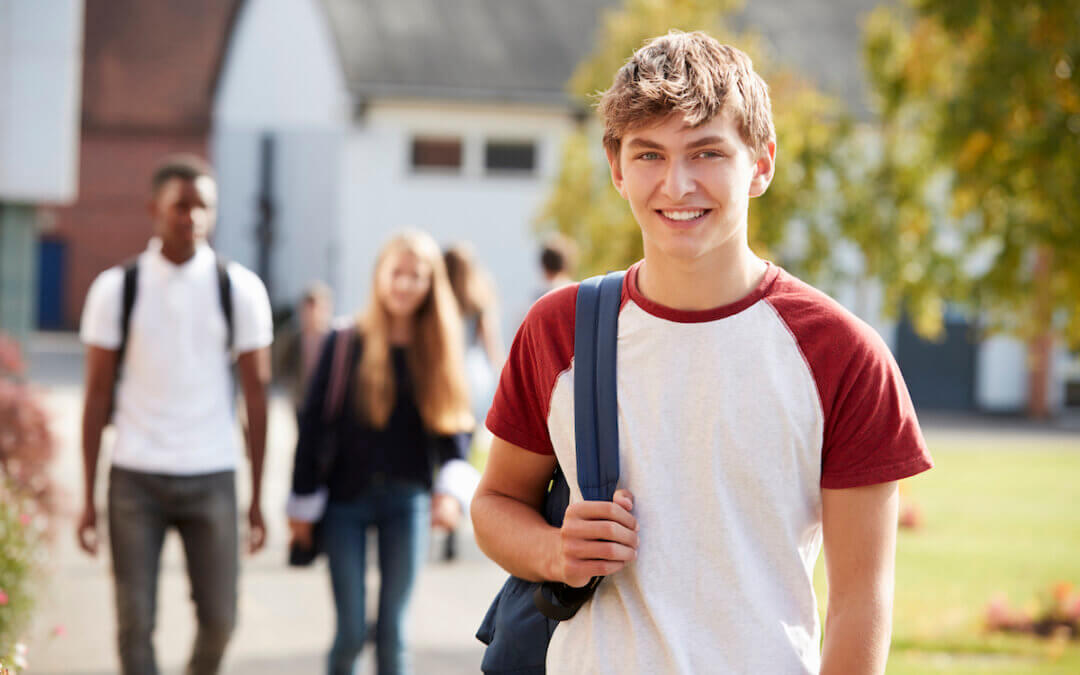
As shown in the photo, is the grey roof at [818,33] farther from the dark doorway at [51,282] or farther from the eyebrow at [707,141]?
the eyebrow at [707,141]

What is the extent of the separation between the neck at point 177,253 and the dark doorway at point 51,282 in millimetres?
38468

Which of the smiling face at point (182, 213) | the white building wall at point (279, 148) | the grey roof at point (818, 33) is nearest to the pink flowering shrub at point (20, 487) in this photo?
the smiling face at point (182, 213)

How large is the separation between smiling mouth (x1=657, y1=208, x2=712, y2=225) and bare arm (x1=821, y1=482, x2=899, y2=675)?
50 cm

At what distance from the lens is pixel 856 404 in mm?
2191

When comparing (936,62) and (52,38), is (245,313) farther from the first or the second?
(52,38)

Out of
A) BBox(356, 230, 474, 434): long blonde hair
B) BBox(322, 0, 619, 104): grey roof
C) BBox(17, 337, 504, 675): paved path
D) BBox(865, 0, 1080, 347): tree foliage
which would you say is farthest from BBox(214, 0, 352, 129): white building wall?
BBox(356, 230, 474, 434): long blonde hair

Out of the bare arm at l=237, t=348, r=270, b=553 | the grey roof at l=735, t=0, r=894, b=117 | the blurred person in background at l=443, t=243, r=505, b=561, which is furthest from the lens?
the grey roof at l=735, t=0, r=894, b=117

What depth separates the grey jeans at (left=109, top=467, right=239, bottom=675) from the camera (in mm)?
4949

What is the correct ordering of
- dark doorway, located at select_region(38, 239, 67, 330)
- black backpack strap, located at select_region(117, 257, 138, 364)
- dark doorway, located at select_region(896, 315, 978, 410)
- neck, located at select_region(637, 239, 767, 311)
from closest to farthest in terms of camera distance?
neck, located at select_region(637, 239, 767, 311)
black backpack strap, located at select_region(117, 257, 138, 364)
dark doorway, located at select_region(896, 315, 978, 410)
dark doorway, located at select_region(38, 239, 67, 330)

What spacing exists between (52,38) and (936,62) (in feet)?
22.6

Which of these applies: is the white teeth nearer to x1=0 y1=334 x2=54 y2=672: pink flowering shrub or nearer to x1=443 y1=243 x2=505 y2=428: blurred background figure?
x1=0 y1=334 x2=54 y2=672: pink flowering shrub

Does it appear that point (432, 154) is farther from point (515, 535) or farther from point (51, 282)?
→ point (515, 535)

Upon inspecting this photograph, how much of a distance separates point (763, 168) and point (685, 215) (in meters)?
0.21

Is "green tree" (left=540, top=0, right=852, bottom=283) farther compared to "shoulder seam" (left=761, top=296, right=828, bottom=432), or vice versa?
"green tree" (left=540, top=0, right=852, bottom=283)
